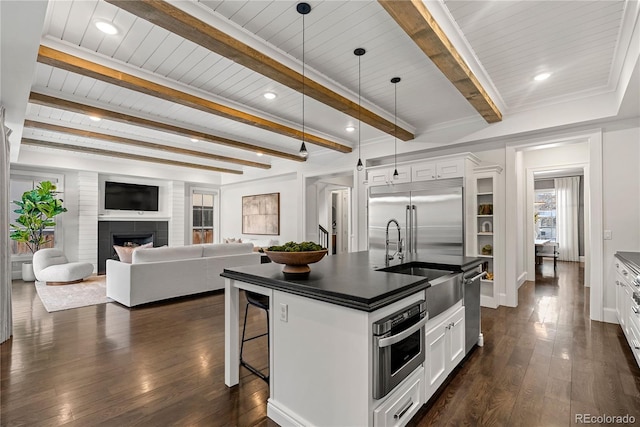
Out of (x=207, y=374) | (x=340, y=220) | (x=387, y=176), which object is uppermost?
(x=387, y=176)

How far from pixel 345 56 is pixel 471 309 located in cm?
264

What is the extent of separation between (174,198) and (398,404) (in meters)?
8.68

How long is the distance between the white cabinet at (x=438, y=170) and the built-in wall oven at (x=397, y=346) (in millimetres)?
3050

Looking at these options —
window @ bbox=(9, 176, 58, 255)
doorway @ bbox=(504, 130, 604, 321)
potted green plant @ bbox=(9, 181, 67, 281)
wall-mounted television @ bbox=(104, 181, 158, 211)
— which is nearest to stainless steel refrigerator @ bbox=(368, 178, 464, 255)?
doorway @ bbox=(504, 130, 604, 321)

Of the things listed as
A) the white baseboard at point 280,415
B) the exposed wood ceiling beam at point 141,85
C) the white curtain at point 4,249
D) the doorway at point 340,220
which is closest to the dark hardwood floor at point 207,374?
the white baseboard at point 280,415

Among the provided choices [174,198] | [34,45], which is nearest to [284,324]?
[34,45]

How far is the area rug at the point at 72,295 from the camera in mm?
4590

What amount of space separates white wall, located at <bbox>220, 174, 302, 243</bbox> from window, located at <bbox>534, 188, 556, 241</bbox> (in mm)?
8178

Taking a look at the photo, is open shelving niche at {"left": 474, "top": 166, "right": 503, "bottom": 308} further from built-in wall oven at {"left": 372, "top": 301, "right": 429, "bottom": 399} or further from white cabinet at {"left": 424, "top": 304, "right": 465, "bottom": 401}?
built-in wall oven at {"left": 372, "top": 301, "right": 429, "bottom": 399}

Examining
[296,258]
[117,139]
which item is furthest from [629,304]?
[117,139]

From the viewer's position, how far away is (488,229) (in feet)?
16.2

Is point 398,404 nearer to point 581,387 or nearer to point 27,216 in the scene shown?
point 581,387

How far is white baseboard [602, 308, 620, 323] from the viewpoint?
382 centimetres

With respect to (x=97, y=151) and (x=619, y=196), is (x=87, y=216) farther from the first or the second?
(x=619, y=196)
